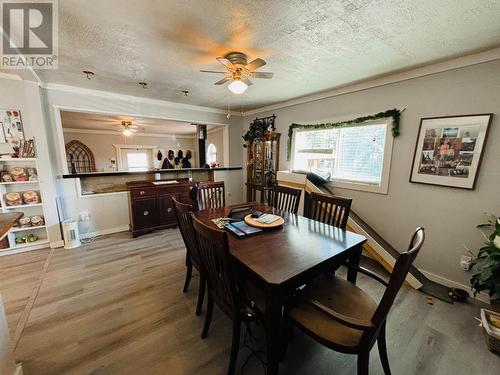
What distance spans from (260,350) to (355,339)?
0.76 metres

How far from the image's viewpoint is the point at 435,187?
2273mm

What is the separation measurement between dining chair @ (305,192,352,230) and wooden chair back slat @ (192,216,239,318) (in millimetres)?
1272

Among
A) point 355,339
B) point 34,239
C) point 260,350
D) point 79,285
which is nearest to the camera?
point 355,339

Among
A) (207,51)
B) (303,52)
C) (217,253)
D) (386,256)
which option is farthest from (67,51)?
(386,256)

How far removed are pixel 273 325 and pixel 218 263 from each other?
0.45 metres

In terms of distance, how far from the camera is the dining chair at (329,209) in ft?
6.40

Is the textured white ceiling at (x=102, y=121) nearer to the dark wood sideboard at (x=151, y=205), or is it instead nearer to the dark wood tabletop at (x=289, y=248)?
the dark wood sideboard at (x=151, y=205)

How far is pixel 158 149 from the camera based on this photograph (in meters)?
8.39

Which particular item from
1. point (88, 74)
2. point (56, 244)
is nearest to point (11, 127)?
point (88, 74)

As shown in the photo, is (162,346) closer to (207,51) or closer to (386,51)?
(207,51)

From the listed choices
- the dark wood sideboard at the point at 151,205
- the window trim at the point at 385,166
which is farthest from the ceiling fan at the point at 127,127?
the window trim at the point at 385,166

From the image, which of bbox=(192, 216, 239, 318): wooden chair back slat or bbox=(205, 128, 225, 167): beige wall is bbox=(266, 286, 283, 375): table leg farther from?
bbox=(205, 128, 225, 167): beige wall

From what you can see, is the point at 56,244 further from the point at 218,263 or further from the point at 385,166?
the point at 385,166

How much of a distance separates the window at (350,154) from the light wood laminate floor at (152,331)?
1.37 m
